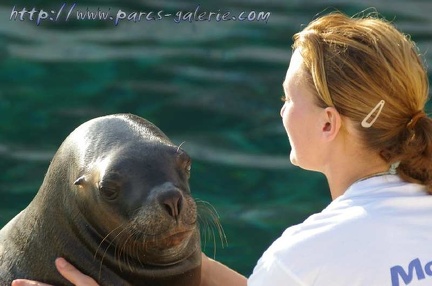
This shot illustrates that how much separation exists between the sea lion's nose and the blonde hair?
0.84 metres

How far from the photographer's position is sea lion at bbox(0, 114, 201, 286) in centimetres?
475

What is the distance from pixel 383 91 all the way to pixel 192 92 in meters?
6.85

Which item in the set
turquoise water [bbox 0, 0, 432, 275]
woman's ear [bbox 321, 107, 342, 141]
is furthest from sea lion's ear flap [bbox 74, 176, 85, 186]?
turquoise water [bbox 0, 0, 432, 275]

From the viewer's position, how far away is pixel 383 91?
159 inches

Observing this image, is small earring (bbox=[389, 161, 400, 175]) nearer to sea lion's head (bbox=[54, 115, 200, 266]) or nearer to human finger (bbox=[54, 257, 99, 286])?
sea lion's head (bbox=[54, 115, 200, 266])

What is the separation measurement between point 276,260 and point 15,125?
696 cm

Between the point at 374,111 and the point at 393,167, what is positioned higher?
the point at 374,111

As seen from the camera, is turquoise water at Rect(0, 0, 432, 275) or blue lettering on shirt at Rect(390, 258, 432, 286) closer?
blue lettering on shirt at Rect(390, 258, 432, 286)

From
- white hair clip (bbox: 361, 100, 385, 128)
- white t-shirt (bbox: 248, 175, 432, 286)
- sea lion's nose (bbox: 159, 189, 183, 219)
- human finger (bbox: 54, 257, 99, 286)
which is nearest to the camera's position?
white t-shirt (bbox: 248, 175, 432, 286)

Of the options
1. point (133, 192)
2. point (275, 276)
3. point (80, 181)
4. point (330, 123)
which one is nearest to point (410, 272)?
point (275, 276)

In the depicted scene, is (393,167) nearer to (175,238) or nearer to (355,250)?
(355,250)

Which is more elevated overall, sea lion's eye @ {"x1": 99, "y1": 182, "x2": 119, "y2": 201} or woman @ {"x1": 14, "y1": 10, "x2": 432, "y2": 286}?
woman @ {"x1": 14, "y1": 10, "x2": 432, "y2": 286}

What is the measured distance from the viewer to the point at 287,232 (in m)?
3.85

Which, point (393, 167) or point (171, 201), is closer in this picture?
point (393, 167)
